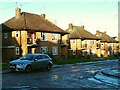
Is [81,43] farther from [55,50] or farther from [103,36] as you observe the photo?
[103,36]

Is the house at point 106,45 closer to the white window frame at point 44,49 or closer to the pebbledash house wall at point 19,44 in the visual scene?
the pebbledash house wall at point 19,44

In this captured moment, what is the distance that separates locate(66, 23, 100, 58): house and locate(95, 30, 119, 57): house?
9.14 metres

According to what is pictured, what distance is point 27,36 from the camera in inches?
2010

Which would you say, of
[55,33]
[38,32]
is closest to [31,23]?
[38,32]

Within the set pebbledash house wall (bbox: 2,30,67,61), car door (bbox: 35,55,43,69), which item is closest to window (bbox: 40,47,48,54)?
pebbledash house wall (bbox: 2,30,67,61)

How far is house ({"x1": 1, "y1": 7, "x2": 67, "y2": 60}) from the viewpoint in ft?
167

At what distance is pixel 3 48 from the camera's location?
174 feet

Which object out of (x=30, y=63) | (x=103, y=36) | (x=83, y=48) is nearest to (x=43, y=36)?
(x=83, y=48)

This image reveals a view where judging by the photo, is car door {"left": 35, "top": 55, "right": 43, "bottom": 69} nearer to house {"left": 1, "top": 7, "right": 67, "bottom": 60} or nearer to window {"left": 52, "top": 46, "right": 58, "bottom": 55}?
house {"left": 1, "top": 7, "right": 67, "bottom": 60}

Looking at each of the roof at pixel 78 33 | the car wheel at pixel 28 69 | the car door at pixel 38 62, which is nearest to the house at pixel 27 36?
the roof at pixel 78 33

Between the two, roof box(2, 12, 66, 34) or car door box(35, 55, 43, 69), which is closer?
car door box(35, 55, 43, 69)

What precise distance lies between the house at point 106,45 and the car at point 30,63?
61.0 metres

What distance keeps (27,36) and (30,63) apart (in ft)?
85.5

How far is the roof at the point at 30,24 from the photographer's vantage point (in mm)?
51125
